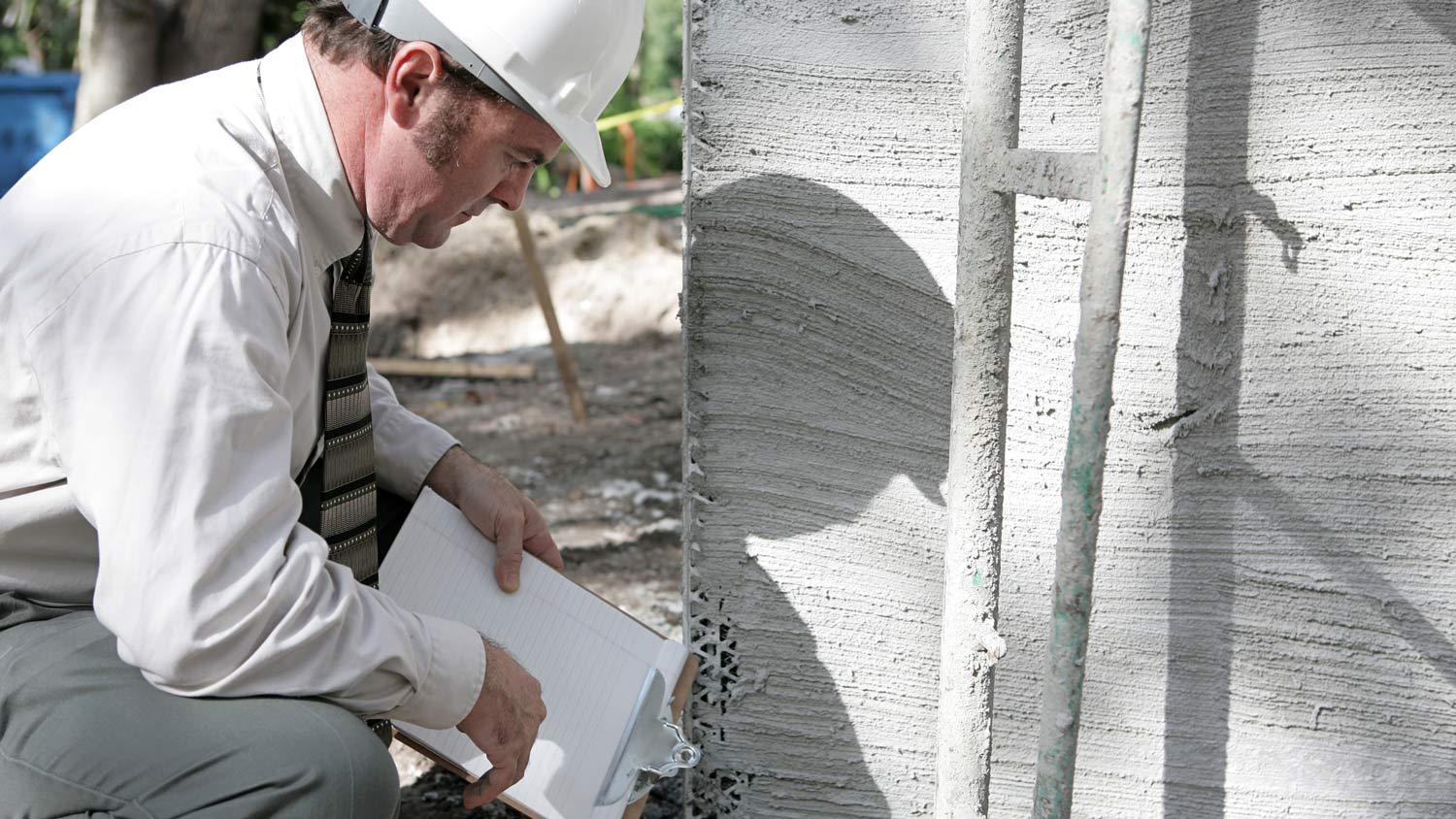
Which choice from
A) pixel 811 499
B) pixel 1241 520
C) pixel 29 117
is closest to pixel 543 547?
pixel 811 499

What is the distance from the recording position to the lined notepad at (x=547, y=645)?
6.35ft

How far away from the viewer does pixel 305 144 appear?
5.60 feet

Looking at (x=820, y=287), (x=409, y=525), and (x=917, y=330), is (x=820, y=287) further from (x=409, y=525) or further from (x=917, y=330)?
(x=409, y=525)

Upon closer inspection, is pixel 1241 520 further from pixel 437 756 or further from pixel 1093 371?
pixel 437 756

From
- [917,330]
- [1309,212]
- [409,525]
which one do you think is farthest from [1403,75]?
[409,525]

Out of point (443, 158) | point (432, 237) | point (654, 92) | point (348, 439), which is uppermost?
point (654, 92)

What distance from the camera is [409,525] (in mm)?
2053

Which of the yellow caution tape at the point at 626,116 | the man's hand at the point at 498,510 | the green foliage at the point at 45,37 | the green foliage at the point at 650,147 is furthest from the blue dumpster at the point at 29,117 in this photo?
the green foliage at the point at 650,147

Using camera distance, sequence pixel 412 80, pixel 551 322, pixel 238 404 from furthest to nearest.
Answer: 1. pixel 551 322
2. pixel 412 80
3. pixel 238 404

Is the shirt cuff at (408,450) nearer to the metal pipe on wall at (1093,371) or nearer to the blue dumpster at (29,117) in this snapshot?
the metal pipe on wall at (1093,371)

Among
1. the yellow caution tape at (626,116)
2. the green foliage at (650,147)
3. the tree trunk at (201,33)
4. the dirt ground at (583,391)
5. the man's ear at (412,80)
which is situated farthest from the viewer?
the green foliage at (650,147)

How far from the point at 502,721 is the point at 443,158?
77cm

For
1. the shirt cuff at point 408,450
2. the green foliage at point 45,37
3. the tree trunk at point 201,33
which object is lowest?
the shirt cuff at point 408,450

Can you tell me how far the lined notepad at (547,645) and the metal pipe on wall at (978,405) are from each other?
54 cm
